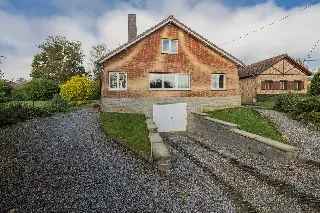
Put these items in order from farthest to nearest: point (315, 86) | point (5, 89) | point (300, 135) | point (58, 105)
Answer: point (5, 89) → point (58, 105) → point (315, 86) → point (300, 135)

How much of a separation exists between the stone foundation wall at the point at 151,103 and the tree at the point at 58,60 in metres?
44.8

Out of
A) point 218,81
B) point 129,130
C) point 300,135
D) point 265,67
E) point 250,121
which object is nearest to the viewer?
point 129,130

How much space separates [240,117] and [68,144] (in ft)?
48.4

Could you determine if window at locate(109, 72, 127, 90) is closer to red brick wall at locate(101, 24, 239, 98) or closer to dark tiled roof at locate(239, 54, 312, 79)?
red brick wall at locate(101, 24, 239, 98)

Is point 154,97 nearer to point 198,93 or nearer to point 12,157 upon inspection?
point 198,93

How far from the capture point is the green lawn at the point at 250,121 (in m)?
21.3

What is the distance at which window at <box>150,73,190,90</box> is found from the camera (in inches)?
1171

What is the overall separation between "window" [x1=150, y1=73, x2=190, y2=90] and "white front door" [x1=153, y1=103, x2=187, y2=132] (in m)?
1.64

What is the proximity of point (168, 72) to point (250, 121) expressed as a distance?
8596mm

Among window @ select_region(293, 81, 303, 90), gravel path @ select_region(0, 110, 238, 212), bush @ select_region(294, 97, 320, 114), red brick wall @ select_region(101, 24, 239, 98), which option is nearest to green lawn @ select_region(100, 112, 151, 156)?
gravel path @ select_region(0, 110, 238, 212)

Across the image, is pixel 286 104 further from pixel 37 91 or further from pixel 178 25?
pixel 37 91

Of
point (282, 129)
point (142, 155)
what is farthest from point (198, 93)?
point (142, 155)

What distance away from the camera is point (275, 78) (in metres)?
43.6

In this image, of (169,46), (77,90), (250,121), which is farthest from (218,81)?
(77,90)
